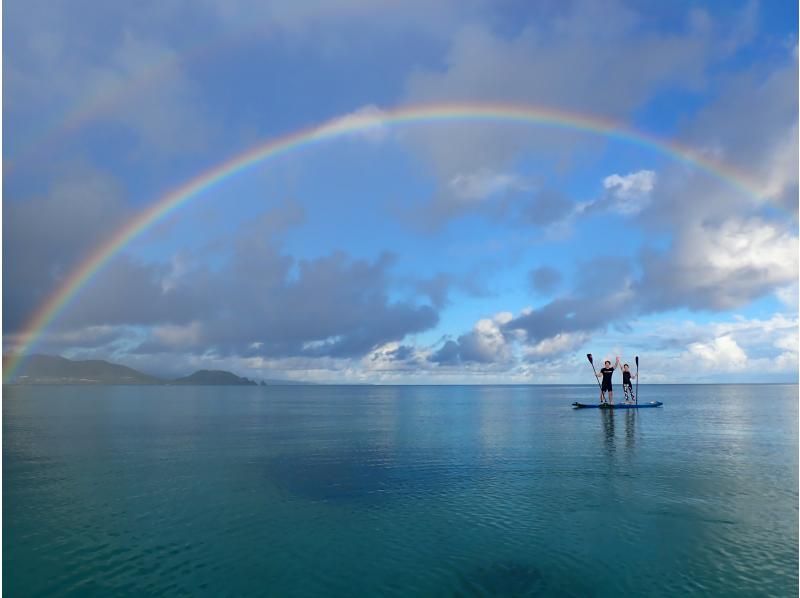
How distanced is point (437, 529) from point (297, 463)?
2713 cm

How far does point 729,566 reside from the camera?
25.4 metres

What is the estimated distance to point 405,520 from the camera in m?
33.6

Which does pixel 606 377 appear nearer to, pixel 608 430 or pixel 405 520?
pixel 608 430

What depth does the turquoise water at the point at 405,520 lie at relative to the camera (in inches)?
960

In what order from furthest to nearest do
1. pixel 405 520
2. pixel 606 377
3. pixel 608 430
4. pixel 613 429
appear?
pixel 606 377, pixel 613 429, pixel 608 430, pixel 405 520

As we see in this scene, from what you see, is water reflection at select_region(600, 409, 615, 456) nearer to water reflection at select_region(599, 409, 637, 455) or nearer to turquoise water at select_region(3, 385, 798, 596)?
water reflection at select_region(599, 409, 637, 455)

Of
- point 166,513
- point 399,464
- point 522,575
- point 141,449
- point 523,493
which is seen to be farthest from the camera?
point 141,449

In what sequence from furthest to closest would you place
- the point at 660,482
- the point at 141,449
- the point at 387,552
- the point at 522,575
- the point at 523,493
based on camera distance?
the point at 141,449 → the point at 660,482 → the point at 523,493 → the point at 387,552 → the point at 522,575

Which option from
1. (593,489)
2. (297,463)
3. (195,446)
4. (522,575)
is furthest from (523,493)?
(195,446)

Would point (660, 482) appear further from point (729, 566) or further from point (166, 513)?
point (166, 513)

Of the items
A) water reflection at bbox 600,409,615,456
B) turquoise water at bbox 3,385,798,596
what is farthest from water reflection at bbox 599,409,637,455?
turquoise water at bbox 3,385,798,596

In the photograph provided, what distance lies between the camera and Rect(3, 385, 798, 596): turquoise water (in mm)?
24391

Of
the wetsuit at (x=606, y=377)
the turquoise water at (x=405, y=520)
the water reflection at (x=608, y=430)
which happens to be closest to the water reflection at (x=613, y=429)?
the water reflection at (x=608, y=430)

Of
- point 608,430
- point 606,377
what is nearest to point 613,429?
point 608,430
